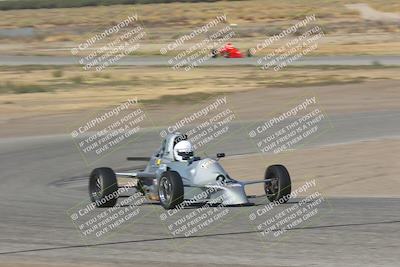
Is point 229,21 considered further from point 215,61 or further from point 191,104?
point 191,104

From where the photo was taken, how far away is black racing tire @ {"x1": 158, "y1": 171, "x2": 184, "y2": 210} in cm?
1634

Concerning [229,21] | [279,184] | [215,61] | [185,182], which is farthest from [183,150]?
[229,21]

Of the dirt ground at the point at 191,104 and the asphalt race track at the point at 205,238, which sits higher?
the dirt ground at the point at 191,104

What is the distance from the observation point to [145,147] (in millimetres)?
29562

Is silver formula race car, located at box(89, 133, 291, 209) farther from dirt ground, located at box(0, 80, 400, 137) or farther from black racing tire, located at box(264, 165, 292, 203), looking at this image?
dirt ground, located at box(0, 80, 400, 137)

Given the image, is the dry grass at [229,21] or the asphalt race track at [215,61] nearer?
the asphalt race track at [215,61]

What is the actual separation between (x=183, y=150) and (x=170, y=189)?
1.21 meters

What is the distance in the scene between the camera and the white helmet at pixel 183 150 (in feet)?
57.5

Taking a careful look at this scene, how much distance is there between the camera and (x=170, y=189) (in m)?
16.5

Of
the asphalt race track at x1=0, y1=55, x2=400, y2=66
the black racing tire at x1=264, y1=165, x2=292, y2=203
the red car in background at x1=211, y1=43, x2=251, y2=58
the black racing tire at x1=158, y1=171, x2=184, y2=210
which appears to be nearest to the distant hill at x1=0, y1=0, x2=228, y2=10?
the asphalt race track at x1=0, y1=55, x2=400, y2=66

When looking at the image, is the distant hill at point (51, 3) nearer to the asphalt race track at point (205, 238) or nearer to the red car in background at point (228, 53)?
the red car in background at point (228, 53)

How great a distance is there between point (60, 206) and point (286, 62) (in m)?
45.2

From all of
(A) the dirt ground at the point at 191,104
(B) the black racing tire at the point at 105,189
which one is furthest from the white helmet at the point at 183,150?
(A) the dirt ground at the point at 191,104

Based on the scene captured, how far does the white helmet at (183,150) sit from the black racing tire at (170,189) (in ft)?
2.63
